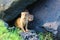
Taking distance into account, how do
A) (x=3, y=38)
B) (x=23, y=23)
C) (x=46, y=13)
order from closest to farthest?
(x=3, y=38) < (x=23, y=23) < (x=46, y=13)

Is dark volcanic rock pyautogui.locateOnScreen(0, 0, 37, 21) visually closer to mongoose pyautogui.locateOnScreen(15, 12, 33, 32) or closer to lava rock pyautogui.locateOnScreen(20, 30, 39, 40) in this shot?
mongoose pyautogui.locateOnScreen(15, 12, 33, 32)

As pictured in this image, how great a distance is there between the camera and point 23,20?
23.1 feet

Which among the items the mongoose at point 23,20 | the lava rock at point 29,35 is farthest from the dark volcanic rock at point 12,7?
the lava rock at point 29,35

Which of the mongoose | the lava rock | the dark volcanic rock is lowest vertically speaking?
the lava rock

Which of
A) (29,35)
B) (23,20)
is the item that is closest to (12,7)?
(23,20)

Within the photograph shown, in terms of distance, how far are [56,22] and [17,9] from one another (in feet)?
3.62

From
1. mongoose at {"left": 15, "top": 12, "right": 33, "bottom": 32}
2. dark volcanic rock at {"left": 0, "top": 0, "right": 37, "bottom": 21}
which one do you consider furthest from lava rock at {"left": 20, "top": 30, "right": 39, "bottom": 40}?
dark volcanic rock at {"left": 0, "top": 0, "right": 37, "bottom": 21}

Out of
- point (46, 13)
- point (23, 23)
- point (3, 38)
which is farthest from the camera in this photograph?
point (46, 13)

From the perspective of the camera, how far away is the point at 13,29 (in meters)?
6.94

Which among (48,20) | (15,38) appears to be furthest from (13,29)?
(48,20)

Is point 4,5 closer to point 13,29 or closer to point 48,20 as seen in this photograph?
point 13,29

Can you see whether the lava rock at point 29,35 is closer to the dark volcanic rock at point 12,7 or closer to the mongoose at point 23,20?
the mongoose at point 23,20

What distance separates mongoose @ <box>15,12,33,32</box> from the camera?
6.99 m

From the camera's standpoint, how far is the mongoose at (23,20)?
699 cm
